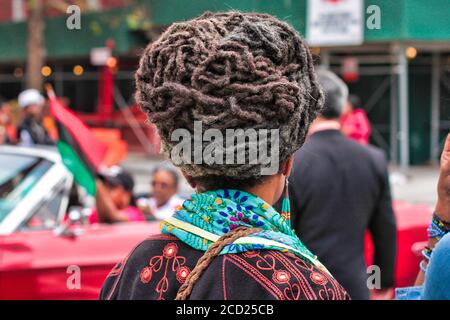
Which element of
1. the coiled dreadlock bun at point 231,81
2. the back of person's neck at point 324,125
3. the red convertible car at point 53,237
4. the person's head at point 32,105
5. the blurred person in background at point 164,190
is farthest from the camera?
the person's head at point 32,105

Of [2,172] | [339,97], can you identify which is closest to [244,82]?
[339,97]

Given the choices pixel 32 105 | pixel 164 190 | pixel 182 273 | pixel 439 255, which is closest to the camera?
pixel 439 255

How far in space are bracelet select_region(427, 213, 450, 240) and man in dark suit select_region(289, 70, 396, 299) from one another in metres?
1.56

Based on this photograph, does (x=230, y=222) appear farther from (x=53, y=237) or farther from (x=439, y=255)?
(x=53, y=237)

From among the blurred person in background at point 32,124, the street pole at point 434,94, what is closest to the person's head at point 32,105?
the blurred person in background at point 32,124

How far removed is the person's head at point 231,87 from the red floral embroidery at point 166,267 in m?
0.17

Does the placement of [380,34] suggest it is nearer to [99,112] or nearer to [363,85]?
[363,85]

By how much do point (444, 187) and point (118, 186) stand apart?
3.93 metres

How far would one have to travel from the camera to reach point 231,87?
148 cm

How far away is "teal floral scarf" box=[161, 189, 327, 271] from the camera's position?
1497mm

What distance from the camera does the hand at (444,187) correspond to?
64.4 inches

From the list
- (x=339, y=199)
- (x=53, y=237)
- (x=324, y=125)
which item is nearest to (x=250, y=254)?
(x=339, y=199)

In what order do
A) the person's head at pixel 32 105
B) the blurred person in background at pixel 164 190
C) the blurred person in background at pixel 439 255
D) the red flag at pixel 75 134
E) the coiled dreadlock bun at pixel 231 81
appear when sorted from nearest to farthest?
1. the blurred person in background at pixel 439 255
2. the coiled dreadlock bun at pixel 231 81
3. the red flag at pixel 75 134
4. the blurred person in background at pixel 164 190
5. the person's head at pixel 32 105

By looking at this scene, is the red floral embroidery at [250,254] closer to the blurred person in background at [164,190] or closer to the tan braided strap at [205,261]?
the tan braided strap at [205,261]
